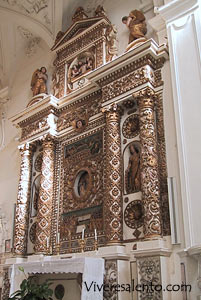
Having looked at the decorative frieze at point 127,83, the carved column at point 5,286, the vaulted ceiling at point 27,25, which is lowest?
the carved column at point 5,286

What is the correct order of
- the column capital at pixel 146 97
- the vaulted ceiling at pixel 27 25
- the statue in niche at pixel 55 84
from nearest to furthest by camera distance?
the column capital at pixel 146 97 → the statue in niche at pixel 55 84 → the vaulted ceiling at pixel 27 25

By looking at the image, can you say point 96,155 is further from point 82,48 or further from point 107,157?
point 82,48

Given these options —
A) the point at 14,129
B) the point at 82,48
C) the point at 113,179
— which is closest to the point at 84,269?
the point at 113,179

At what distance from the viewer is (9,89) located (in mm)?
11398

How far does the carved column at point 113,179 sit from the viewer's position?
6426 mm

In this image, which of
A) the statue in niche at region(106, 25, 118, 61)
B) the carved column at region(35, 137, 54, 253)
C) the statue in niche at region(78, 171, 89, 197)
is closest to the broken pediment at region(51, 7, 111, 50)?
the statue in niche at region(106, 25, 118, 61)

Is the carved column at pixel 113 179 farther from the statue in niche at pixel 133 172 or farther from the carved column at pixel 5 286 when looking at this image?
the carved column at pixel 5 286

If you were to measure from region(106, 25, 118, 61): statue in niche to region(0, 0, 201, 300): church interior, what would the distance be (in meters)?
0.03

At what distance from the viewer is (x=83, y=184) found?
775 cm

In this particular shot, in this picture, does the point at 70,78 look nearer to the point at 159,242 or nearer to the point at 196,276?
the point at 159,242

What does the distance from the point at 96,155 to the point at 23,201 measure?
7.28 ft

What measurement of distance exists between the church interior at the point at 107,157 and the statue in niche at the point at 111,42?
27mm

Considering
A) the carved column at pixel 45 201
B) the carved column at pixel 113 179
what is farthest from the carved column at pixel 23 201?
the carved column at pixel 113 179

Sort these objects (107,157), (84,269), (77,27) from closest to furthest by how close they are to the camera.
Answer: (84,269) → (107,157) → (77,27)
